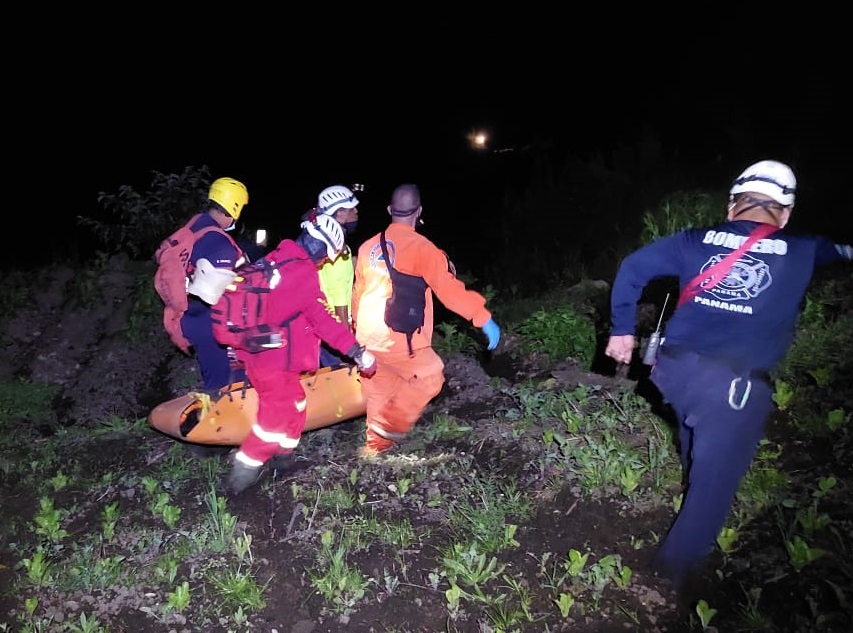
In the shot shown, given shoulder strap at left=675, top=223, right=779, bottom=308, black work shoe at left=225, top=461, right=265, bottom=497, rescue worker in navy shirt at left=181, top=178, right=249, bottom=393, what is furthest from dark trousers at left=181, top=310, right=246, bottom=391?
shoulder strap at left=675, top=223, right=779, bottom=308

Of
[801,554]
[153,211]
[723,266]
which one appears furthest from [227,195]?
[153,211]

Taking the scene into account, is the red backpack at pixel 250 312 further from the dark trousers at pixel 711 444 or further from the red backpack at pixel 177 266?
the dark trousers at pixel 711 444

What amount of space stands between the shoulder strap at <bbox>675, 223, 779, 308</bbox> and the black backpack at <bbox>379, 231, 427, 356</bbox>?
72.1 inches

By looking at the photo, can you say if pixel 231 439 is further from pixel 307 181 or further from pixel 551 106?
pixel 307 181

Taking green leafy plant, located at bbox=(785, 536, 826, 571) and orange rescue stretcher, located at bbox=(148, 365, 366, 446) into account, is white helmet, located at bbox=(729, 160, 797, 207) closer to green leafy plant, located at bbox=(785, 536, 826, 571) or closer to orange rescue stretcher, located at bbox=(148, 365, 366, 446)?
green leafy plant, located at bbox=(785, 536, 826, 571)

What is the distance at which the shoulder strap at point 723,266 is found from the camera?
3.04 m

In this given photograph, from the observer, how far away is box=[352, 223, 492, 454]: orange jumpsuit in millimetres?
4340

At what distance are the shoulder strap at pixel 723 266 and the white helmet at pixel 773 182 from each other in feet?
0.49

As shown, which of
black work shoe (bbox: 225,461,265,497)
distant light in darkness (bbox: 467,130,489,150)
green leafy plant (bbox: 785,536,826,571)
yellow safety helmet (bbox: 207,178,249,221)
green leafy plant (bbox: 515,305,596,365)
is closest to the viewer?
green leafy plant (bbox: 785,536,826,571)

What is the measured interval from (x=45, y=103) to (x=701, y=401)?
2500 centimetres

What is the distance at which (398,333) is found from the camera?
448cm

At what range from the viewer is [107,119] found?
22.9 metres

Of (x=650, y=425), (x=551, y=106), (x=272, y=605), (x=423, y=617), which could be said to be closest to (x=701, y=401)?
(x=650, y=425)

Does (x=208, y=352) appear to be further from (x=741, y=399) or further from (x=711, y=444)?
(x=741, y=399)
